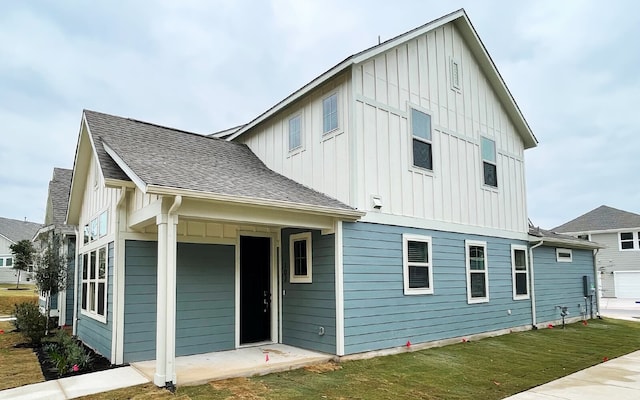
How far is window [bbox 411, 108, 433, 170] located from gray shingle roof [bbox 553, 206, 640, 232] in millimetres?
24281

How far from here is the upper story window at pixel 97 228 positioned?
8477mm

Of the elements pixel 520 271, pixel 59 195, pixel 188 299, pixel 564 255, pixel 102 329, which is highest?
pixel 59 195

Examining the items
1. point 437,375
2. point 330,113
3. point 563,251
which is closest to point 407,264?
point 437,375

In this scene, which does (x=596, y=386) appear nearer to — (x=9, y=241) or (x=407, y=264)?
(x=407, y=264)

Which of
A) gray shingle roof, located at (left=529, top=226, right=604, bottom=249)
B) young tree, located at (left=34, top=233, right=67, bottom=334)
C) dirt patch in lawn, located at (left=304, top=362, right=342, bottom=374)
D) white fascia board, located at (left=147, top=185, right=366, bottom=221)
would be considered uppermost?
white fascia board, located at (left=147, top=185, right=366, bottom=221)

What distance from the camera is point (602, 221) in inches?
1160

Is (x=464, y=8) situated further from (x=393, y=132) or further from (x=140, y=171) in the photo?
(x=140, y=171)

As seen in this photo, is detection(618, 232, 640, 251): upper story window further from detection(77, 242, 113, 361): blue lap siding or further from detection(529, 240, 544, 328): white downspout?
detection(77, 242, 113, 361): blue lap siding

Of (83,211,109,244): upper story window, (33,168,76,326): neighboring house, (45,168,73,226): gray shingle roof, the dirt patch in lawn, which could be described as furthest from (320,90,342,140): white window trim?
(45,168,73,226): gray shingle roof

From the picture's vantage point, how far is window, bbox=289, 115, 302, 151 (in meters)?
9.52

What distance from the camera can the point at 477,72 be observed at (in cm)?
1160

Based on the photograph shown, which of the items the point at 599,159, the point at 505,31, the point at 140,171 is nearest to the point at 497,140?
the point at 505,31

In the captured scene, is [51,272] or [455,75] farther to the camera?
[51,272]

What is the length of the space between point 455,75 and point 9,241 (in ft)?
134
